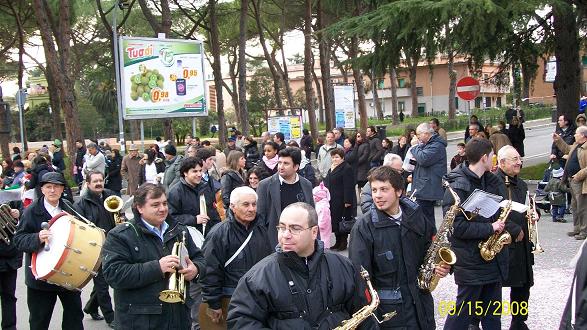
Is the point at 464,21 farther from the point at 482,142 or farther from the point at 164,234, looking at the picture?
the point at 164,234

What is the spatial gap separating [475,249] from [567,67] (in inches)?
531

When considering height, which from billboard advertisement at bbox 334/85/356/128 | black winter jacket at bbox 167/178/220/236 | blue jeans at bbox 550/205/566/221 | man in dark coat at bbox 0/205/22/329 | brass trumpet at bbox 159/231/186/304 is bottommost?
blue jeans at bbox 550/205/566/221

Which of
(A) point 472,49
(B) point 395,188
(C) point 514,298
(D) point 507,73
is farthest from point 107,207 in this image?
(D) point 507,73

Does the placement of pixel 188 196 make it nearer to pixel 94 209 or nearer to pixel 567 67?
pixel 94 209

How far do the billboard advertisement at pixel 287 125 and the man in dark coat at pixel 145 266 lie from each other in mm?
19343

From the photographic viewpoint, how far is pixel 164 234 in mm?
4828

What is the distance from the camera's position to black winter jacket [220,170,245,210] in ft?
28.1

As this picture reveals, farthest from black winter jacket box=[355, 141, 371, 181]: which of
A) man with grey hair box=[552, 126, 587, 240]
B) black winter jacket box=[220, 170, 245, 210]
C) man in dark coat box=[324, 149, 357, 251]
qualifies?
black winter jacket box=[220, 170, 245, 210]

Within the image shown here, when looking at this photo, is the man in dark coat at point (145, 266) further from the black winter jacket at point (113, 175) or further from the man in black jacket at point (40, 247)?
the black winter jacket at point (113, 175)

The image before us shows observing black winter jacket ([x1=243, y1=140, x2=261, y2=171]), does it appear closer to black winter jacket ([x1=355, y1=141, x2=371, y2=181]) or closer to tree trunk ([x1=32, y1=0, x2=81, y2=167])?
black winter jacket ([x1=355, y1=141, x2=371, y2=181])

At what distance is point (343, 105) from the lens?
90.5ft

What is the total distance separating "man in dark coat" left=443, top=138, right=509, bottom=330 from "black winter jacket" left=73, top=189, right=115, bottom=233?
3.56 meters

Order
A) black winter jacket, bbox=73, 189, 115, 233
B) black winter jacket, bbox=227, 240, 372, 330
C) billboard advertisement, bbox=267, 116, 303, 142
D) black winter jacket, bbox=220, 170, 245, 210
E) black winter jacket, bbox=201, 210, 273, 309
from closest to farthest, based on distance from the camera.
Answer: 1. black winter jacket, bbox=227, 240, 372, 330
2. black winter jacket, bbox=201, 210, 273, 309
3. black winter jacket, bbox=73, 189, 115, 233
4. black winter jacket, bbox=220, 170, 245, 210
5. billboard advertisement, bbox=267, 116, 303, 142

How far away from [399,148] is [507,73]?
6923mm
